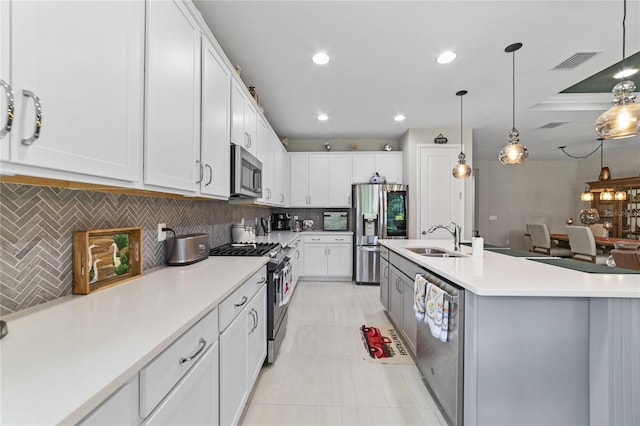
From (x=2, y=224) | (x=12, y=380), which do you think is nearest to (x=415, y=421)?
(x=12, y=380)

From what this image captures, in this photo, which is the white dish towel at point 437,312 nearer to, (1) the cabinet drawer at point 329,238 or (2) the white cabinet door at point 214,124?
(2) the white cabinet door at point 214,124

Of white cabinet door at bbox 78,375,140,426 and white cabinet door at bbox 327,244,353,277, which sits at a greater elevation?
white cabinet door at bbox 78,375,140,426

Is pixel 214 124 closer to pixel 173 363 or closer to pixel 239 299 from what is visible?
pixel 239 299

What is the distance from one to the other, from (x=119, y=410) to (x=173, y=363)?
0.71ft

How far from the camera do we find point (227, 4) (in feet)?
6.04

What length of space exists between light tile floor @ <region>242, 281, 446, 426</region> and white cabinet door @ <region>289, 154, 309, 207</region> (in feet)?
8.45

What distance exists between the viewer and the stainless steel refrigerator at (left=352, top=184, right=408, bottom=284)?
179 inches

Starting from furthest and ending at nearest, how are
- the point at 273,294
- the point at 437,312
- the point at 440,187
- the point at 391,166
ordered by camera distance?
the point at 391,166 → the point at 440,187 → the point at 273,294 → the point at 437,312

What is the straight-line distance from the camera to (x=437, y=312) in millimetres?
1538

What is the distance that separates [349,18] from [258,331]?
2.39m

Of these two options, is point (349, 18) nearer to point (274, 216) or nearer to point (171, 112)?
point (171, 112)

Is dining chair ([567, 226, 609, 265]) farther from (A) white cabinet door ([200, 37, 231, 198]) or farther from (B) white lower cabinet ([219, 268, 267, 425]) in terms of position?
(A) white cabinet door ([200, 37, 231, 198])

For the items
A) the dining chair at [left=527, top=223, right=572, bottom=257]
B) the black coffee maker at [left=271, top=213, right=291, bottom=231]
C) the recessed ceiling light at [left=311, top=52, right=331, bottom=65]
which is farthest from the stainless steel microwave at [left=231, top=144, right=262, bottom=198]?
the dining chair at [left=527, top=223, right=572, bottom=257]

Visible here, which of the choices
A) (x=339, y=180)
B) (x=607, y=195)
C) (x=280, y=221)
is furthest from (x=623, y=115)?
(x=607, y=195)
